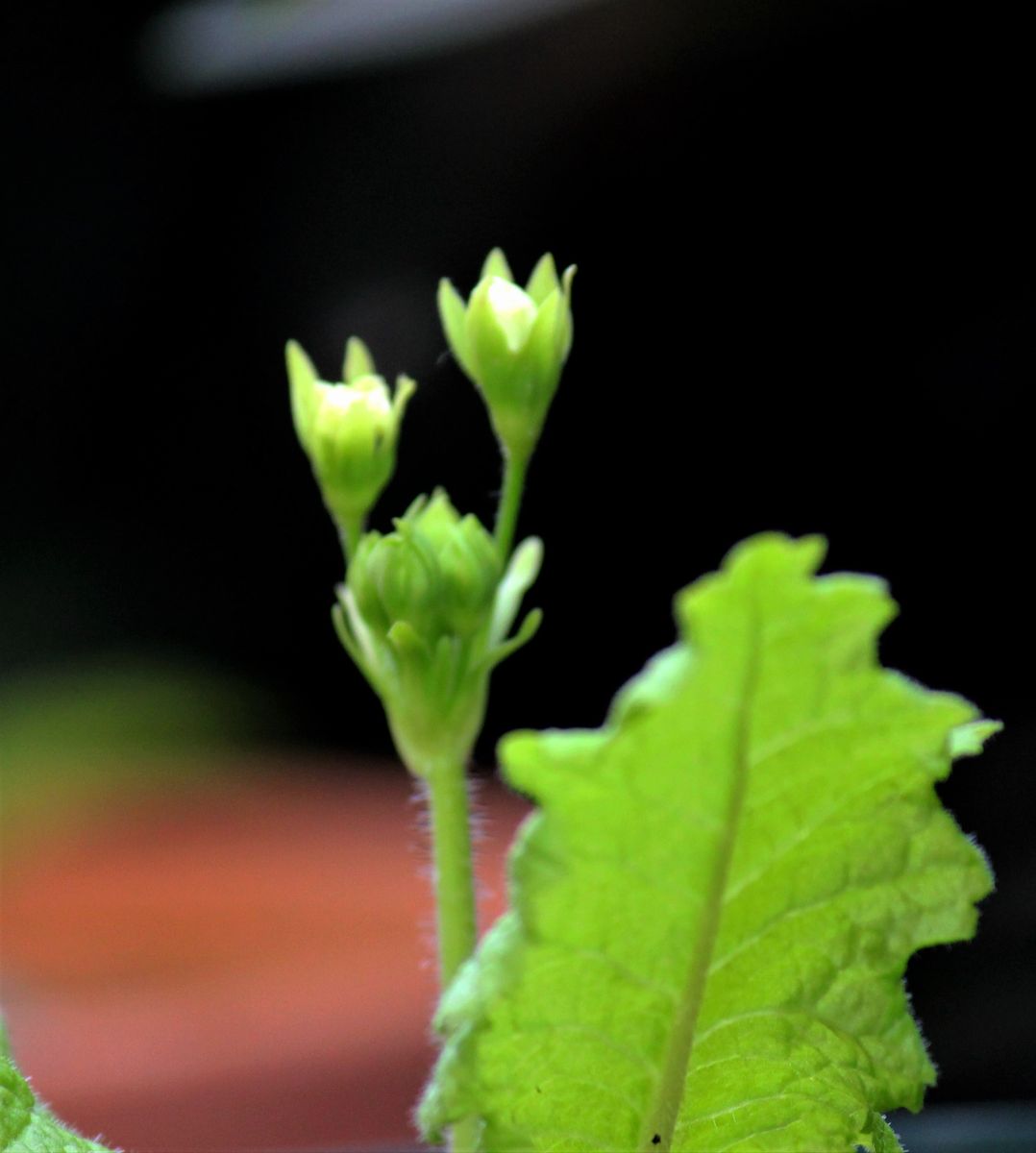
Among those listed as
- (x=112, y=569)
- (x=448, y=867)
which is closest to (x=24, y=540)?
(x=112, y=569)

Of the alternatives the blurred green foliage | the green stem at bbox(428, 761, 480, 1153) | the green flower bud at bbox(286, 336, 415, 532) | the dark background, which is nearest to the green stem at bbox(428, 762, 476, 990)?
the green stem at bbox(428, 761, 480, 1153)

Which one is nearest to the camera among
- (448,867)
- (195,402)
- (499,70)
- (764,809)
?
(764,809)

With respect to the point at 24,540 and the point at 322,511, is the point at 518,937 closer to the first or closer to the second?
the point at 322,511

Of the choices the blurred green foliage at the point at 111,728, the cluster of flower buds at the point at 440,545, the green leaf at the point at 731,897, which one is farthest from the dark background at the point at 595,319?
the green leaf at the point at 731,897

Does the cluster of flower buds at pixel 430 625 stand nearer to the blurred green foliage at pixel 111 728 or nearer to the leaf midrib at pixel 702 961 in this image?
the leaf midrib at pixel 702 961

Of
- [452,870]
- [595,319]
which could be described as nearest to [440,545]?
[452,870]

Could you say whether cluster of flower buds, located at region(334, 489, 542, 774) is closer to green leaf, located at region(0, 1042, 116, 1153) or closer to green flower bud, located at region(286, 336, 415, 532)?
green flower bud, located at region(286, 336, 415, 532)
